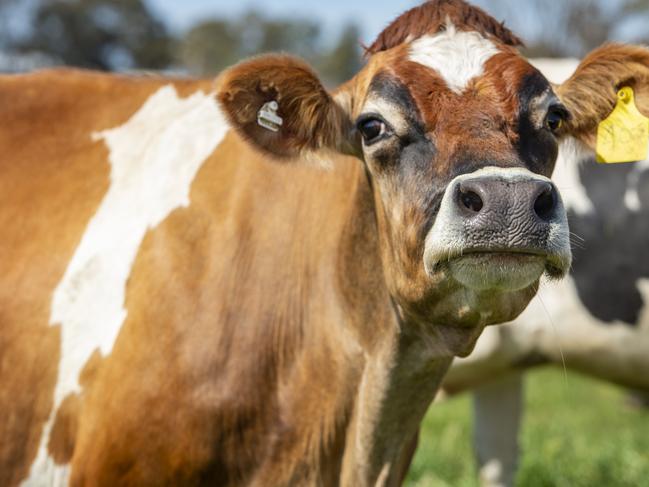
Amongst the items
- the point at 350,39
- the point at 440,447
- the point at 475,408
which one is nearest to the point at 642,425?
the point at 440,447

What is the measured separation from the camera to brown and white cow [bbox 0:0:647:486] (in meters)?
3.00

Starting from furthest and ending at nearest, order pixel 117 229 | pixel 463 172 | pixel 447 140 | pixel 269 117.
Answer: pixel 117 229, pixel 269 117, pixel 447 140, pixel 463 172

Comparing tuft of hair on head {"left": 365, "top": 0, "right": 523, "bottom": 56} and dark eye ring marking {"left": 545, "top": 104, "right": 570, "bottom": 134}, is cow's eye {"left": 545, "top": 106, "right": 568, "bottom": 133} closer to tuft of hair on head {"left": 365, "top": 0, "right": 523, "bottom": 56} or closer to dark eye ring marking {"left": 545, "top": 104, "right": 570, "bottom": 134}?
dark eye ring marking {"left": 545, "top": 104, "right": 570, "bottom": 134}

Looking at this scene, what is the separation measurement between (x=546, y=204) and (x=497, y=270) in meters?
0.23

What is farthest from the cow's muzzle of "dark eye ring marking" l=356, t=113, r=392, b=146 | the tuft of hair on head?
the tuft of hair on head

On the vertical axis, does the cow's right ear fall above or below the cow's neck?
above

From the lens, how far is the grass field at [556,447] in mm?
6199

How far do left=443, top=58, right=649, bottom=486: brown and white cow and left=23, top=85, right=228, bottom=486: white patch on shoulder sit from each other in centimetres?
211

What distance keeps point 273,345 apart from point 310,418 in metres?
0.29

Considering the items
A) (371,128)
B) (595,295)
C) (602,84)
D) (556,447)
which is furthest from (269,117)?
(556,447)

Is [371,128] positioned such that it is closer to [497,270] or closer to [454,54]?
[454,54]

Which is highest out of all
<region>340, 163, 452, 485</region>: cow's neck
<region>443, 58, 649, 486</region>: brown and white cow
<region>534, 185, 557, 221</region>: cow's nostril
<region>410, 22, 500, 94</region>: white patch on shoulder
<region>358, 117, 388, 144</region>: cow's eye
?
<region>410, 22, 500, 94</region>: white patch on shoulder

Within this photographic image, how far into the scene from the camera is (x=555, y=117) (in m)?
3.15

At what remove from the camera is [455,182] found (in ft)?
8.78
